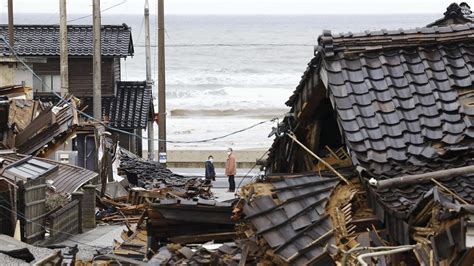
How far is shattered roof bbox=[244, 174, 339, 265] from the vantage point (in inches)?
369

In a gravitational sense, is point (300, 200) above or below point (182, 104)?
above

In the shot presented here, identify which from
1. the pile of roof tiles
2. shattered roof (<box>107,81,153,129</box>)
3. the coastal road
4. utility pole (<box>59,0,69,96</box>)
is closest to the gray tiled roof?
the pile of roof tiles

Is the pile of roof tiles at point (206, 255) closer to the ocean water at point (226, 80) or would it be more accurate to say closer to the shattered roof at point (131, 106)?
the shattered roof at point (131, 106)

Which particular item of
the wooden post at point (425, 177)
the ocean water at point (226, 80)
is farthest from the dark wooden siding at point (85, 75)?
the wooden post at point (425, 177)

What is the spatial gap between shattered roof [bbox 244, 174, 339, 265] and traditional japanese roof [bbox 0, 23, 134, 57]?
33.7 m

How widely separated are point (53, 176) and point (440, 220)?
50.8 ft

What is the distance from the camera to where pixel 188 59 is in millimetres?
119438

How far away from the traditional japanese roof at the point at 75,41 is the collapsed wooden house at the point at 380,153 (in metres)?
32.7

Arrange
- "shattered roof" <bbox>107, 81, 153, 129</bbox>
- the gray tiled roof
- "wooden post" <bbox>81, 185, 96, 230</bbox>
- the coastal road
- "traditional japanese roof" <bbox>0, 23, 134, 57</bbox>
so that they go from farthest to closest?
1. "traditional japanese roof" <bbox>0, 23, 134, 57</bbox>
2. "shattered roof" <bbox>107, 81, 153, 129</bbox>
3. the coastal road
4. "wooden post" <bbox>81, 185, 96, 230</bbox>
5. the gray tiled roof

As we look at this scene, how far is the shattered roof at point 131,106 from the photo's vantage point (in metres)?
42.8

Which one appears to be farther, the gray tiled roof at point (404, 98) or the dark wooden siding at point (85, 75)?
the dark wooden siding at point (85, 75)

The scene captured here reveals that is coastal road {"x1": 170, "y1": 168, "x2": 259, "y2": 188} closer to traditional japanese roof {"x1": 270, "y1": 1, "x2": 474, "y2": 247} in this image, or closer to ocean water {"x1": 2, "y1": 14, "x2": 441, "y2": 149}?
ocean water {"x1": 2, "y1": 14, "x2": 441, "y2": 149}

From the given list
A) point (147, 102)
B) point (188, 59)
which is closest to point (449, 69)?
point (147, 102)

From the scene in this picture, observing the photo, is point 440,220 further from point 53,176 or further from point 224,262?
point 53,176
